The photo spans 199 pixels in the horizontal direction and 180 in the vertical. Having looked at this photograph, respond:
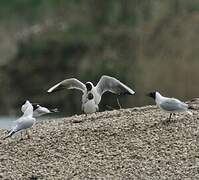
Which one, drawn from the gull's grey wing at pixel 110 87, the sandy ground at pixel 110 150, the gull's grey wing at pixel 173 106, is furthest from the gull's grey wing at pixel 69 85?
the gull's grey wing at pixel 173 106

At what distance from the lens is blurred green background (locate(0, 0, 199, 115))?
2198 centimetres

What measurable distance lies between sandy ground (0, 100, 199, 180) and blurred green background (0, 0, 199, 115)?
36.0 ft

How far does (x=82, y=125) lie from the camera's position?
9.30 meters

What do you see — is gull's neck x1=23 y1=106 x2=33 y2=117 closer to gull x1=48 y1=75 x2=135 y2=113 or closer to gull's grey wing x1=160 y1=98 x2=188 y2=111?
gull x1=48 y1=75 x2=135 y2=113

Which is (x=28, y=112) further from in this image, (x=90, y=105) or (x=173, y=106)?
(x=173, y=106)

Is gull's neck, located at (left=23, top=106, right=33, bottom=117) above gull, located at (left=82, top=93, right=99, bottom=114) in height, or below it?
above

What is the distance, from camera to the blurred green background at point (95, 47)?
72.1ft

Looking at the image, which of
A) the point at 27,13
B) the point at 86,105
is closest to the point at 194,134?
the point at 86,105

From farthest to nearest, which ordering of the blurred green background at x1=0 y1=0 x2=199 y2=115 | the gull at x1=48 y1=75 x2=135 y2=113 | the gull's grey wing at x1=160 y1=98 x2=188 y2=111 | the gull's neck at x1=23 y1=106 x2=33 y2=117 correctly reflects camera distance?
the blurred green background at x1=0 y1=0 x2=199 y2=115 → the gull at x1=48 y1=75 x2=135 y2=113 → the gull's neck at x1=23 y1=106 x2=33 y2=117 → the gull's grey wing at x1=160 y1=98 x2=188 y2=111

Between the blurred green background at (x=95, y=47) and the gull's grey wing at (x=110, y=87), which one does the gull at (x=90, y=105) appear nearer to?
the gull's grey wing at (x=110, y=87)

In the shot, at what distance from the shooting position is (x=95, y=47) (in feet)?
84.6

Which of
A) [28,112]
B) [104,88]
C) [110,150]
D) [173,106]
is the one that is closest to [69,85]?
[104,88]

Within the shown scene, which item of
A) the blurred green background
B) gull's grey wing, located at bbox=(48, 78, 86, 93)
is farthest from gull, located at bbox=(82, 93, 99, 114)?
the blurred green background

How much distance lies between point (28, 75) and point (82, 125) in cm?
1683
